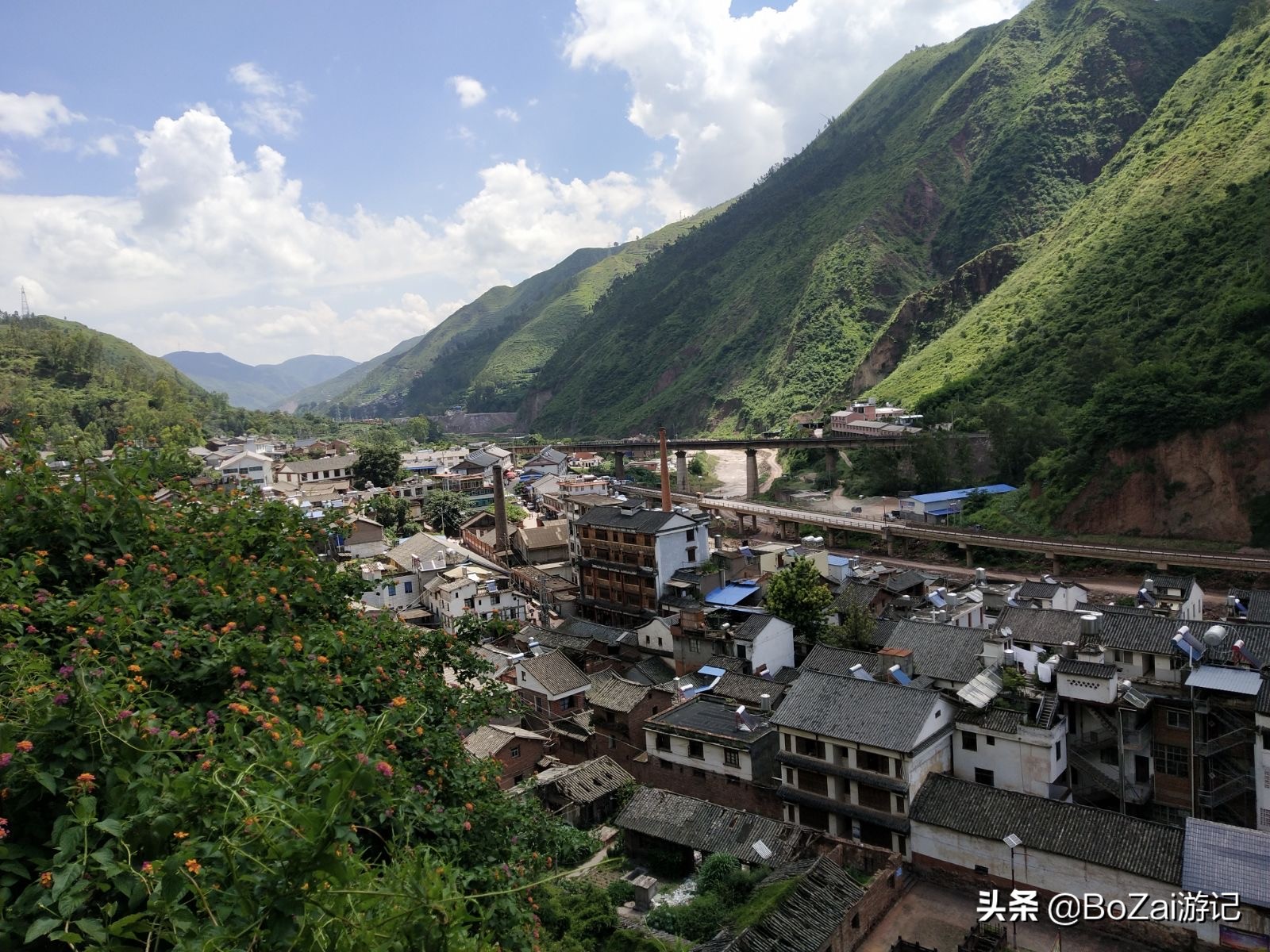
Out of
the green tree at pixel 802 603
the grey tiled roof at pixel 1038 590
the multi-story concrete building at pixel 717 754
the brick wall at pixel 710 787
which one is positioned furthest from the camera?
the grey tiled roof at pixel 1038 590

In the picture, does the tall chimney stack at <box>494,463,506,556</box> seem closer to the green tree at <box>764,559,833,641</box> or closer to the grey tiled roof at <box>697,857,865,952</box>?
the green tree at <box>764,559,833,641</box>

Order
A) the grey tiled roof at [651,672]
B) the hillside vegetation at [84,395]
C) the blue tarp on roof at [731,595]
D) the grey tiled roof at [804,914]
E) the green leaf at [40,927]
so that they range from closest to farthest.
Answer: the green leaf at [40,927] < the grey tiled roof at [804,914] < the grey tiled roof at [651,672] < the blue tarp on roof at [731,595] < the hillside vegetation at [84,395]

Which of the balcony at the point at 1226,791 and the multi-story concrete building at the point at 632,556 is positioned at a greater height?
the multi-story concrete building at the point at 632,556

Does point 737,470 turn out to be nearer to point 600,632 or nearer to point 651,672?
point 600,632

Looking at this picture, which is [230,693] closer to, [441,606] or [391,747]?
[391,747]

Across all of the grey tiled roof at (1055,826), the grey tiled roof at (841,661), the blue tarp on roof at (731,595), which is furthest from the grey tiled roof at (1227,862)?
the blue tarp on roof at (731,595)

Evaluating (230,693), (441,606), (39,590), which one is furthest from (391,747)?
(441,606)

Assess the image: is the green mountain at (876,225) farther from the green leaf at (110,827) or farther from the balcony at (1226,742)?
the green leaf at (110,827)

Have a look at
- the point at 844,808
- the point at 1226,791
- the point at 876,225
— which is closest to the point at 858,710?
the point at 844,808
